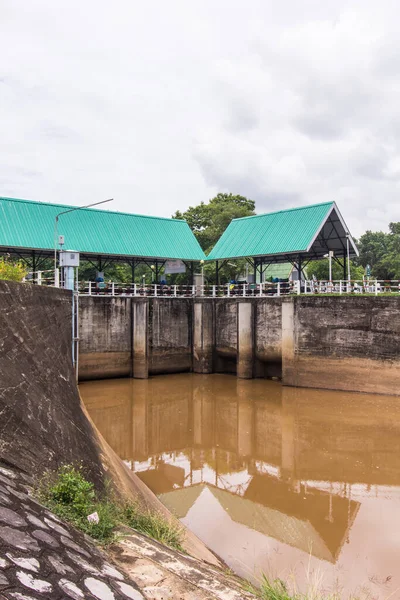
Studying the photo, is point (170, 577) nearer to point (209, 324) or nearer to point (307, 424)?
point (307, 424)

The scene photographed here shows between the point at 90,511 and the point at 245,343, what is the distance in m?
19.7

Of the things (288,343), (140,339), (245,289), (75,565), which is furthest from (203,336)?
(75,565)

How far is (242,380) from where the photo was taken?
24.7 metres

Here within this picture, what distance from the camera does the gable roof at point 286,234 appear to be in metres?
26.5

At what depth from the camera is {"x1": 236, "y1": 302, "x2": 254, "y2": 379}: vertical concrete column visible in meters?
24.8

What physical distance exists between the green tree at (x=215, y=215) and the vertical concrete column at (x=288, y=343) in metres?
26.7

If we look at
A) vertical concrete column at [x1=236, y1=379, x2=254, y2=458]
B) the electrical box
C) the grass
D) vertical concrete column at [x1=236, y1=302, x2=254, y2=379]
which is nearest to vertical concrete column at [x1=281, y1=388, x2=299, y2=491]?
vertical concrete column at [x1=236, y1=379, x2=254, y2=458]

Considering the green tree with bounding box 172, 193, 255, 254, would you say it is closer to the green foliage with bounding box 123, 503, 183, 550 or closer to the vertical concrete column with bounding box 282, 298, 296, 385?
the vertical concrete column with bounding box 282, 298, 296, 385

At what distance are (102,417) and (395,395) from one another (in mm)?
12463

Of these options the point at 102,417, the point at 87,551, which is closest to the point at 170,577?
the point at 87,551

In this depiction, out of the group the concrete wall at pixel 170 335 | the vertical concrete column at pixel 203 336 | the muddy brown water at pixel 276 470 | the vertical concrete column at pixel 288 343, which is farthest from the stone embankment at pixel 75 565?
the vertical concrete column at pixel 203 336

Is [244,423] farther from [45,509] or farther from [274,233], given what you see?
[274,233]

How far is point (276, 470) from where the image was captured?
44.0 feet

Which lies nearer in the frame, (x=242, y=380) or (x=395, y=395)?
(x=395, y=395)
